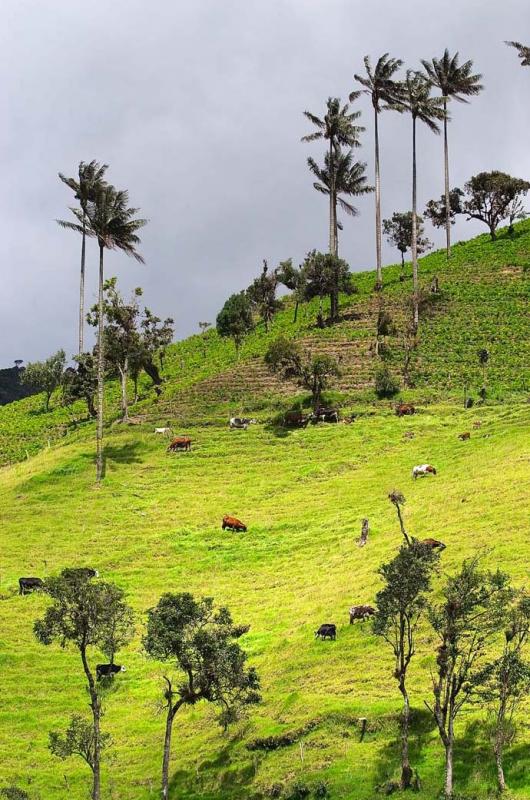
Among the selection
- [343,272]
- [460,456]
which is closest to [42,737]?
[460,456]

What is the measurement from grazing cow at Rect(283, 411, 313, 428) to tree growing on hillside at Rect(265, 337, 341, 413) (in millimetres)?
1588

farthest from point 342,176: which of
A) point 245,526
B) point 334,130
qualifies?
point 245,526

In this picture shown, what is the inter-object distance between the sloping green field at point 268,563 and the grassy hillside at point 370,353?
717 cm

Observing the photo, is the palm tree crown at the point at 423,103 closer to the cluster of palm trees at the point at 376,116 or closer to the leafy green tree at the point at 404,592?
the cluster of palm trees at the point at 376,116

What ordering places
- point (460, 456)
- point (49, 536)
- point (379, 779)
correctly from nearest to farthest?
point (379, 779), point (49, 536), point (460, 456)

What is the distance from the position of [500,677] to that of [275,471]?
143 feet

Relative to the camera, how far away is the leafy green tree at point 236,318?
358 ft

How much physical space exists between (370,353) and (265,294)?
1302 inches

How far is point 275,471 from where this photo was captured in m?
74.7

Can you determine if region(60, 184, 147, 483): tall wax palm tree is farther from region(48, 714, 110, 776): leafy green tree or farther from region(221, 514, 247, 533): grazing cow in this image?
region(48, 714, 110, 776): leafy green tree

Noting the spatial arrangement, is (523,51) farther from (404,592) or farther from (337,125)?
(404,592)

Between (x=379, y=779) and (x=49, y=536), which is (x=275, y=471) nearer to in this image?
(x=49, y=536)

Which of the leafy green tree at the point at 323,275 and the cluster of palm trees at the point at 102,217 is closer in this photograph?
the cluster of palm trees at the point at 102,217

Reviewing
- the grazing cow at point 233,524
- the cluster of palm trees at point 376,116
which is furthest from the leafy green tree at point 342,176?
the grazing cow at point 233,524
